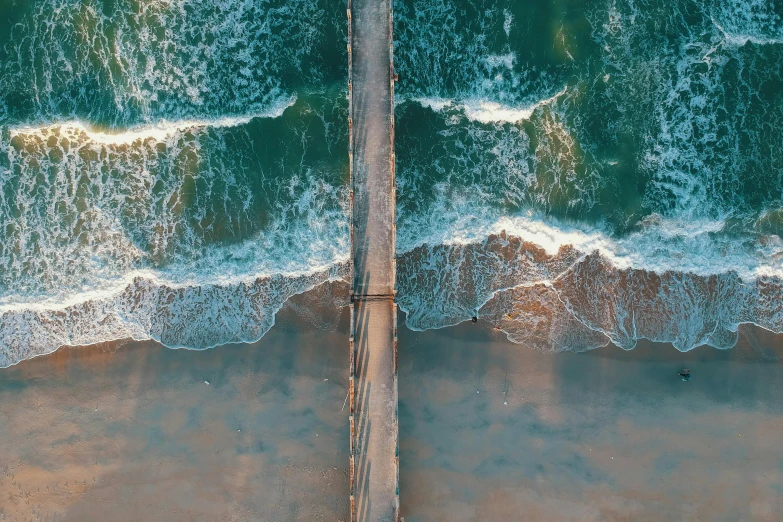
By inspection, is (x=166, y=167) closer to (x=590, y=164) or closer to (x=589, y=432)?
(x=590, y=164)

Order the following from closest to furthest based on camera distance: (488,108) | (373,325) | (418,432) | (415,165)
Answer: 1. (373,325)
2. (418,432)
3. (415,165)
4. (488,108)

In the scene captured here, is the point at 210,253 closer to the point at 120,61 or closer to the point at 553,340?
the point at 120,61

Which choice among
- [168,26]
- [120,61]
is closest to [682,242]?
[168,26]

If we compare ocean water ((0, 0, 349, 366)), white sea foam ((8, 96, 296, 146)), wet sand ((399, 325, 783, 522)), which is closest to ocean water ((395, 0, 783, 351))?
wet sand ((399, 325, 783, 522))

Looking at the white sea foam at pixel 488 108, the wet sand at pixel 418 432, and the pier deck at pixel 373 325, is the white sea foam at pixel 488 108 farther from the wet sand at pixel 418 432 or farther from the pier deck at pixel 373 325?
the wet sand at pixel 418 432

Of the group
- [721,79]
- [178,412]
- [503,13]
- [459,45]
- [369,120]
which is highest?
[503,13]

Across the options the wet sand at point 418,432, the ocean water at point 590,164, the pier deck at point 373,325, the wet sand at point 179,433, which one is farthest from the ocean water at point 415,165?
the pier deck at point 373,325

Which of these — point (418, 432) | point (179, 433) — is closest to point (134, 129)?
point (179, 433)
